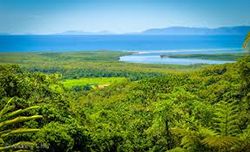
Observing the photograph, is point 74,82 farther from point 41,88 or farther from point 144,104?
point 41,88

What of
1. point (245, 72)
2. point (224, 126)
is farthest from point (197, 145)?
point (245, 72)

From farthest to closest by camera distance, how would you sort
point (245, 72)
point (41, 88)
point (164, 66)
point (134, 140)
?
point (164, 66) → point (134, 140) → point (41, 88) → point (245, 72)

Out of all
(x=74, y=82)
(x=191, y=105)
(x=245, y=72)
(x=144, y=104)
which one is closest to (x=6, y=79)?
(x=191, y=105)

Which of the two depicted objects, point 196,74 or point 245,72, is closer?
point 245,72

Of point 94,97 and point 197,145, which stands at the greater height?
point 197,145

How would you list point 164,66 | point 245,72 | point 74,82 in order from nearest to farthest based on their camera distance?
point 245,72, point 74,82, point 164,66

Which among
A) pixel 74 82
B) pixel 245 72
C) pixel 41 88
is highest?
pixel 245 72

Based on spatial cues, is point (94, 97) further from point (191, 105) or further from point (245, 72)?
point (245, 72)

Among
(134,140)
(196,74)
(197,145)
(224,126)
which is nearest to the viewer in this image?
(197,145)

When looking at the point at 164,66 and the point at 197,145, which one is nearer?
the point at 197,145
